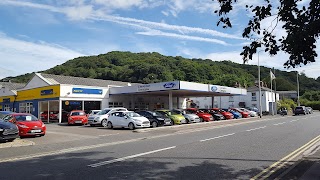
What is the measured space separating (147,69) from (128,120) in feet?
146

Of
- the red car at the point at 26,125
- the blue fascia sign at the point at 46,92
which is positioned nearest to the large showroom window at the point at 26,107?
the blue fascia sign at the point at 46,92

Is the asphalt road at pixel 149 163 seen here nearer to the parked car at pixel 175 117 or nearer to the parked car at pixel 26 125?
the parked car at pixel 26 125

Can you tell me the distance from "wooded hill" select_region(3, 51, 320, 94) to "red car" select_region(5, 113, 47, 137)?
1577 inches

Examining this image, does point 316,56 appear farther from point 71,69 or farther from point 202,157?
point 71,69

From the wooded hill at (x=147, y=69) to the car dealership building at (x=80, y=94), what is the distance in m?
16.7

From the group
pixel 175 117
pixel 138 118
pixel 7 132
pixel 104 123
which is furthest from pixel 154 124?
pixel 7 132

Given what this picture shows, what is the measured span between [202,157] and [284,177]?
3.02m

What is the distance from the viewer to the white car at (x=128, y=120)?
22562mm

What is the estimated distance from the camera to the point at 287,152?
1085 cm

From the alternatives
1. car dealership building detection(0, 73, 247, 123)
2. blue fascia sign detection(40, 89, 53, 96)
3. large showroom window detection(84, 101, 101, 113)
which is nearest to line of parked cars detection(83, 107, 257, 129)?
car dealership building detection(0, 73, 247, 123)

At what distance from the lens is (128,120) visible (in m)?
22.9

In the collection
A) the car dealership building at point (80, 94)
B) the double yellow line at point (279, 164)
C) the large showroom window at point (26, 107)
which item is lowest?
the double yellow line at point (279, 164)

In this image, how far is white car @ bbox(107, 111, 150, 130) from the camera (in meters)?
22.6

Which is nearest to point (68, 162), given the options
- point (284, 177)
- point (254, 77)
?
point (284, 177)
